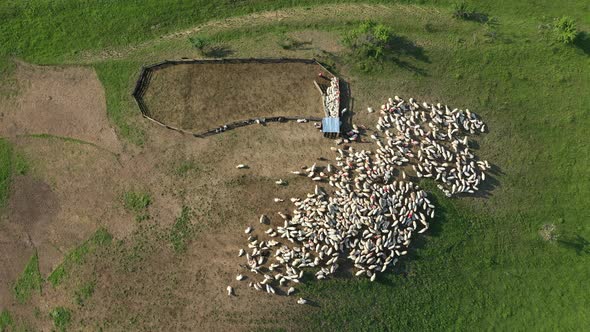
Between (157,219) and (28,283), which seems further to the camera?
(157,219)

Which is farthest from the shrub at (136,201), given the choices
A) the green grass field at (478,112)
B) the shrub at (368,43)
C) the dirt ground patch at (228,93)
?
the shrub at (368,43)

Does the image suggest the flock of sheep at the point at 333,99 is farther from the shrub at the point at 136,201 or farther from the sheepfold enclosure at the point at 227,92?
the shrub at the point at 136,201

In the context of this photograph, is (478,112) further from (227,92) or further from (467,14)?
(227,92)

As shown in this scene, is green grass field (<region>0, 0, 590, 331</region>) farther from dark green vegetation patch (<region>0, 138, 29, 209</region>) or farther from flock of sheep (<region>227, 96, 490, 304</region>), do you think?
flock of sheep (<region>227, 96, 490, 304</region>)

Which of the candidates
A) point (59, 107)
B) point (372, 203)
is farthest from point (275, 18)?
point (59, 107)

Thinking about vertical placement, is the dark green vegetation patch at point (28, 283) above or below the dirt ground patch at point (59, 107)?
below

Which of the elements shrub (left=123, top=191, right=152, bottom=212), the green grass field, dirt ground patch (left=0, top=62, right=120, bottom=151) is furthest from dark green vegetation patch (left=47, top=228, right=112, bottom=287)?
dirt ground patch (left=0, top=62, right=120, bottom=151)

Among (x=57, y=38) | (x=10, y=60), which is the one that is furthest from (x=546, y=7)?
(x=10, y=60)

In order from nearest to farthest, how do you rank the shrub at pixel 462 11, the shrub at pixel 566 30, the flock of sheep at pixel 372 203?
the flock of sheep at pixel 372 203
the shrub at pixel 566 30
the shrub at pixel 462 11
